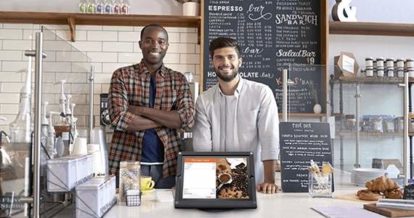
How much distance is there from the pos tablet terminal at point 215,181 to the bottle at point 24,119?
486 mm

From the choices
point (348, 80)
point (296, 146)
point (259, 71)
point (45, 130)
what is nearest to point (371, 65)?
point (259, 71)

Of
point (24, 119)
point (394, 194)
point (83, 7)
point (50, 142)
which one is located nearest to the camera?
point (24, 119)

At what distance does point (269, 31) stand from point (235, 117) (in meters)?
2.06

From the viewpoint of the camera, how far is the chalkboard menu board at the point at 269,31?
3.80 meters

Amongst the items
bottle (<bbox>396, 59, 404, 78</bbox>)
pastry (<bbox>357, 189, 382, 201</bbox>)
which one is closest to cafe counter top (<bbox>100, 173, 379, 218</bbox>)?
pastry (<bbox>357, 189, 382, 201</bbox>)

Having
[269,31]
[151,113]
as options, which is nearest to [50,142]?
[151,113]

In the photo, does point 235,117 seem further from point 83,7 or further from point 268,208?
point 83,7

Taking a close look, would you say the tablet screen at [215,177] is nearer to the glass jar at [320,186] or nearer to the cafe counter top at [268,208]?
the cafe counter top at [268,208]

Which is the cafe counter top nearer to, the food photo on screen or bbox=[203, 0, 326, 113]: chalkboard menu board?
the food photo on screen

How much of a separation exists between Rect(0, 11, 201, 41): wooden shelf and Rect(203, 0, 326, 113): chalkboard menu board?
9.6 inches

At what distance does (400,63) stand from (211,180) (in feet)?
9.54

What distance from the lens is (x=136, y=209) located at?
135 centimetres

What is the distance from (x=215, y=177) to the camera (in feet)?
4.60

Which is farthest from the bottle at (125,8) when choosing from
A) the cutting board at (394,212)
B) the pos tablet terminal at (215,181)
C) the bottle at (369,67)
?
the cutting board at (394,212)
